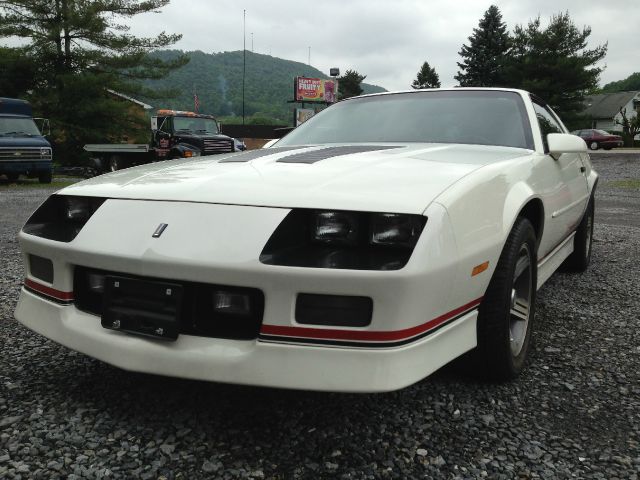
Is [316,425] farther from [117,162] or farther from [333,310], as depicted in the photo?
[117,162]

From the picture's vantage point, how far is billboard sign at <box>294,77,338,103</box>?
43750 millimetres

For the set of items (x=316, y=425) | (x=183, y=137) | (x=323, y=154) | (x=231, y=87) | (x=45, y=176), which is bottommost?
(x=45, y=176)

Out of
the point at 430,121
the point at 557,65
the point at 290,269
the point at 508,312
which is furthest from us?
the point at 557,65

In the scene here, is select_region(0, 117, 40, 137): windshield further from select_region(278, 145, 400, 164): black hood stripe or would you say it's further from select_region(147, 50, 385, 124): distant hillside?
select_region(147, 50, 385, 124): distant hillside

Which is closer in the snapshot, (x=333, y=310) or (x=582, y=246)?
(x=333, y=310)

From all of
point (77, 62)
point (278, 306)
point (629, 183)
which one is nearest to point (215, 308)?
point (278, 306)

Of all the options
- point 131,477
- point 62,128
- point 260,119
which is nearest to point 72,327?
point 131,477

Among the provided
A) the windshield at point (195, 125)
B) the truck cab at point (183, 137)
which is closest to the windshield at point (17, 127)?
the truck cab at point (183, 137)

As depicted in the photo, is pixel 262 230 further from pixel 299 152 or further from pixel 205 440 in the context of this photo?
pixel 299 152

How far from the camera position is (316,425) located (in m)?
1.83

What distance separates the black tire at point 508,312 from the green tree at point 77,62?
23.0 metres

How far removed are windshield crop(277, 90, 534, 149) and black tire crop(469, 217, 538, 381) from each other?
0.76 m

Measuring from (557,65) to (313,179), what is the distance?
115 ft

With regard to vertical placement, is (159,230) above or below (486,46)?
below
